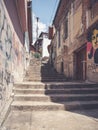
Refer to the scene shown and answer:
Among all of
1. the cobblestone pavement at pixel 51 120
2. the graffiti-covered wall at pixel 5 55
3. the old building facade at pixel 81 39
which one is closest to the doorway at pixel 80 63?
the old building facade at pixel 81 39

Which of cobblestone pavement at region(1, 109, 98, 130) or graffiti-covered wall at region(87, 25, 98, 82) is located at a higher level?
graffiti-covered wall at region(87, 25, 98, 82)

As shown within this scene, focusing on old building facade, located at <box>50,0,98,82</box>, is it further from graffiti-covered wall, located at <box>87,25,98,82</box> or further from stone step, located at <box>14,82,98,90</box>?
stone step, located at <box>14,82,98,90</box>

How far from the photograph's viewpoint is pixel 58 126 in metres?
3.85

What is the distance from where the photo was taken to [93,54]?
23.3 feet

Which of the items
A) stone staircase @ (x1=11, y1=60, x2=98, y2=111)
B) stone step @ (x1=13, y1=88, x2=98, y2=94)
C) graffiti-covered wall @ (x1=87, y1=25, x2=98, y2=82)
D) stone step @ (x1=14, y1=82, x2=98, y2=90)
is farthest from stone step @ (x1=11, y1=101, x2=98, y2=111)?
graffiti-covered wall @ (x1=87, y1=25, x2=98, y2=82)

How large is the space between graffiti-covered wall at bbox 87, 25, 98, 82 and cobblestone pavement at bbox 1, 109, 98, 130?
7.42 feet

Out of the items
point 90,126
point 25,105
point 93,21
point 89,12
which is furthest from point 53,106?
point 89,12

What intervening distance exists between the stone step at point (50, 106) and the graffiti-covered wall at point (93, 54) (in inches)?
70.7

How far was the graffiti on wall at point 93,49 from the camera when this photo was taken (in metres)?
6.84

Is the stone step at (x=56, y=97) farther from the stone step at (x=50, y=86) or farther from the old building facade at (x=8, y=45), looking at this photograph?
the stone step at (x=50, y=86)

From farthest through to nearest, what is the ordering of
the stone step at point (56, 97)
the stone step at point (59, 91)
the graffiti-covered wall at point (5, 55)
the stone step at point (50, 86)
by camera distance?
the stone step at point (50, 86), the stone step at point (59, 91), the stone step at point (56, 97), the graffiti-covered wall at point (5, 55)

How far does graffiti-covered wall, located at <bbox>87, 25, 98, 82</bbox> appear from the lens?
685 centimetres

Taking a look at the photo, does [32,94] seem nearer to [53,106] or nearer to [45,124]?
[53,106]

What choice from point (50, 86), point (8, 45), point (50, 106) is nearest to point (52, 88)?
point (50, 86)
